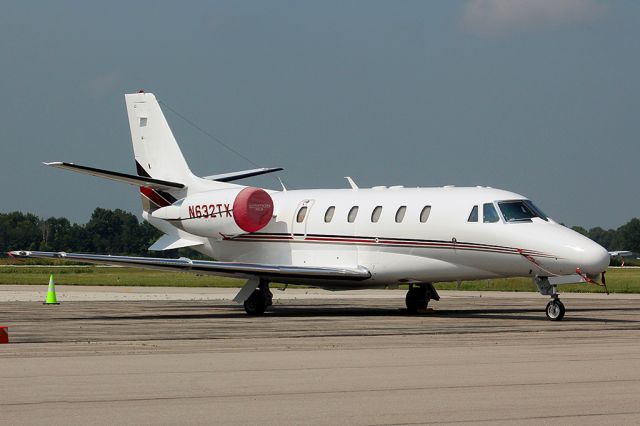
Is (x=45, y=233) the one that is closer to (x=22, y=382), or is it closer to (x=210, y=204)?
(x=210, y=204)

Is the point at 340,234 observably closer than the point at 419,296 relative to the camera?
Yes

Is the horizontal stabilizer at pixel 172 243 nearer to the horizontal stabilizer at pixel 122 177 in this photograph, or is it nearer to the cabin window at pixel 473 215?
the horizontal stabilizer at pixel 122 177

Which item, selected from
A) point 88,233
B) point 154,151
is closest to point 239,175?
point 154,151

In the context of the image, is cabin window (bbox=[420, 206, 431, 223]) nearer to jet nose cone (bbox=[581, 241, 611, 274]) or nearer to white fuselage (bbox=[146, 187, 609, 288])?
white fuselage (bbox=[146, 187, 609, 288])

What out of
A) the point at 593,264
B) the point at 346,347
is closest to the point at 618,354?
the point at 346,347

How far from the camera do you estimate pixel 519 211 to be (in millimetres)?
26484

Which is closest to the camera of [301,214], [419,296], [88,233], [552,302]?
[552,302]

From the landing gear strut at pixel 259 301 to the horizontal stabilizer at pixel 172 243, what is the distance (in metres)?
4.13

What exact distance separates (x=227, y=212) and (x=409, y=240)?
17.9 ft

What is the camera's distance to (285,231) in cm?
3078

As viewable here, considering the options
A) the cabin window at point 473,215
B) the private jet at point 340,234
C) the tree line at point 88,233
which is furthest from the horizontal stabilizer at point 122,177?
the tree line at point 88,233

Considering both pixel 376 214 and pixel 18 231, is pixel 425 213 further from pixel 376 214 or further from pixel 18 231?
pixel 18 231

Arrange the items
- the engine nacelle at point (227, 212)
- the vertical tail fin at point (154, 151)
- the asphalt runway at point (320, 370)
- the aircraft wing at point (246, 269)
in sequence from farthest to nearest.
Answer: the vertical tail fin at point (154, 151) → the engine nacelle at point (227, 212) → the aircraft wing at point (246, 269) → the asphalt runway at point (320, 370)

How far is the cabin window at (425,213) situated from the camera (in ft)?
90.7
